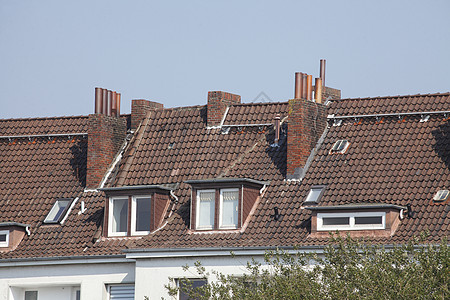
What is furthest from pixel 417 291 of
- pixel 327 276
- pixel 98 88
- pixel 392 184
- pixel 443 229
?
pixel 98 88

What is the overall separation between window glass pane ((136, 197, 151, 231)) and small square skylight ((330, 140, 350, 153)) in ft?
20.4

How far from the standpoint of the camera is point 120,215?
117 feet

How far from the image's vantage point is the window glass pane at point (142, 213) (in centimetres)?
3497

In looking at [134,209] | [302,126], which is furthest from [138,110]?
[302,126]

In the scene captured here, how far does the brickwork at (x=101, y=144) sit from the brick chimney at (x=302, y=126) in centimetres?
695

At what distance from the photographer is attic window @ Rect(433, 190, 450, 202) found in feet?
102

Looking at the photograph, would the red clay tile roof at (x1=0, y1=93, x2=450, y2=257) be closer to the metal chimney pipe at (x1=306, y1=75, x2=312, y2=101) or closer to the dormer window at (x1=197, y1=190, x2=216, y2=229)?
the dormer window at (x1=197, y1=190, x2=216, y2=229)

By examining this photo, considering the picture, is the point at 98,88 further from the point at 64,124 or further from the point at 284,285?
the point at 284,285

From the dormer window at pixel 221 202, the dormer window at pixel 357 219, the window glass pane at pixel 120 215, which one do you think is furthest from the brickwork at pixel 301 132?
the window glass pane at pixel 120 215

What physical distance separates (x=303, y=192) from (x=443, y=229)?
17.0 feet

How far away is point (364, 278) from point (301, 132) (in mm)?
11555

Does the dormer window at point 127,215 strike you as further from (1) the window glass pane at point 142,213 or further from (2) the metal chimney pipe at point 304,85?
(2) the metal chimney pipe at point 304,85

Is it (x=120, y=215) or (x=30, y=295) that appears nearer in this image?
(x=120, y=215)

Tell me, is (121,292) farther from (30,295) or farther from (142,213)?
(30,295)
